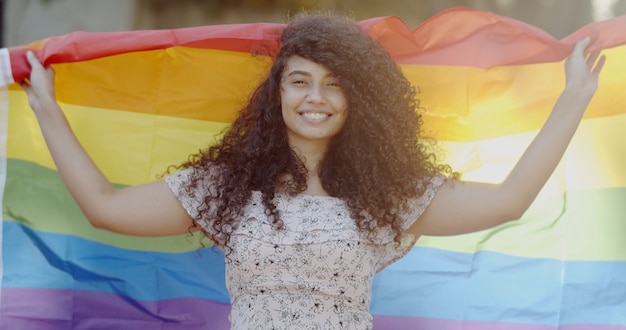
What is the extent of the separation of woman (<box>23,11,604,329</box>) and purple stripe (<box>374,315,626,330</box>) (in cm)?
40

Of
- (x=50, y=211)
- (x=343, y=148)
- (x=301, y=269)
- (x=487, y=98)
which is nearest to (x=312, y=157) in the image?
(x=343, y=148)

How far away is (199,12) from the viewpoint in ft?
24.4

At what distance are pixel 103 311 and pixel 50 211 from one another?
0.36 metres

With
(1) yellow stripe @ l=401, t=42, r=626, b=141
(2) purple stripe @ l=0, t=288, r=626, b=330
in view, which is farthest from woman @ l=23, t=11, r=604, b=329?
(2) purple stripe @ l=0, t=288, r=626, b=330

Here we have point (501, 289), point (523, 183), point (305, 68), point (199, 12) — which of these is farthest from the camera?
point (199, 12)

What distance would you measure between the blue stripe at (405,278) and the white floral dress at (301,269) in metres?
0.48

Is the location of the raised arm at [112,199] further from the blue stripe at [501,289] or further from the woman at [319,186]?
the blue stripe at [501,289]

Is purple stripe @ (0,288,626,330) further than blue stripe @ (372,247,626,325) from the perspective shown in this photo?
Yes

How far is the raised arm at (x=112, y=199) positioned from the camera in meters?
2.54

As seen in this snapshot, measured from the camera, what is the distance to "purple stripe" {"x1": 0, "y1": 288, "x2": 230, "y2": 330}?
115 inches

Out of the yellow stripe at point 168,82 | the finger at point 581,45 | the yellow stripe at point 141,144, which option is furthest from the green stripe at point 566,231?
the yellow stripe at point 168,82

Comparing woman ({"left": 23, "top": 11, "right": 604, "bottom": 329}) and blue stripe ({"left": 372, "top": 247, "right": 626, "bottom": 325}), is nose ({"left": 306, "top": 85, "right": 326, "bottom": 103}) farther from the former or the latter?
blue stripe ({"left": 372, "top": 247, "right": 626, "bottom": 325})

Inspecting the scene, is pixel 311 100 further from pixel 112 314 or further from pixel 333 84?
pixel 112 314

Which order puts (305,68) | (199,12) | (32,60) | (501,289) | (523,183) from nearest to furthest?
(523,183), (305,68), (32,60), (501,289), (199,12)
